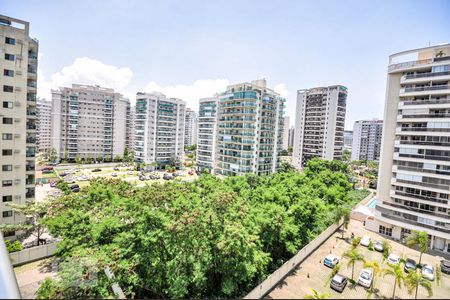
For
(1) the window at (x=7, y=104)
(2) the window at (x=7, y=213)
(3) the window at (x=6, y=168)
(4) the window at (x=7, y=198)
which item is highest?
(1) the window at (x=7, y=104)

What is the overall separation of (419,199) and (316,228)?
1121cm

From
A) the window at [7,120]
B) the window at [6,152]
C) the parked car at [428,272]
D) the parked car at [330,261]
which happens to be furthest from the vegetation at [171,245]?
the window at [7,120]

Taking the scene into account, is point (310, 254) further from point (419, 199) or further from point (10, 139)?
point (10, 139)

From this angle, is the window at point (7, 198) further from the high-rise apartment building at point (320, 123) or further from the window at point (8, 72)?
the high-rise apartment building at point (320, 123)

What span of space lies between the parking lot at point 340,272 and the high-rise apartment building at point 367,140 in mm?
87275

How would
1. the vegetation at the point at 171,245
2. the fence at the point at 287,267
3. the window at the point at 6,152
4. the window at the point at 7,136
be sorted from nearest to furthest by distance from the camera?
the fence at the point at 287,267
the vegetation at the point at 171,245
the window at the point at 7,136
the window at the point at 6,152

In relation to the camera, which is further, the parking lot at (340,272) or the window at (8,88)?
the window at (8,88)

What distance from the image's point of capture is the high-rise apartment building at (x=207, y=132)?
195ft

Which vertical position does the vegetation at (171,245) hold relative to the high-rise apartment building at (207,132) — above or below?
below

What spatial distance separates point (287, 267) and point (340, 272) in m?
5.01

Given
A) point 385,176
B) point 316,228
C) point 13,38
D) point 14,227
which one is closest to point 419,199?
point 385,176

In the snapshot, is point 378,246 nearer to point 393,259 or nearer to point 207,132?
point 393,259

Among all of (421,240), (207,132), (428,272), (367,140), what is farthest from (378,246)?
(367,140)

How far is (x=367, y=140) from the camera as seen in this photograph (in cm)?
10125
